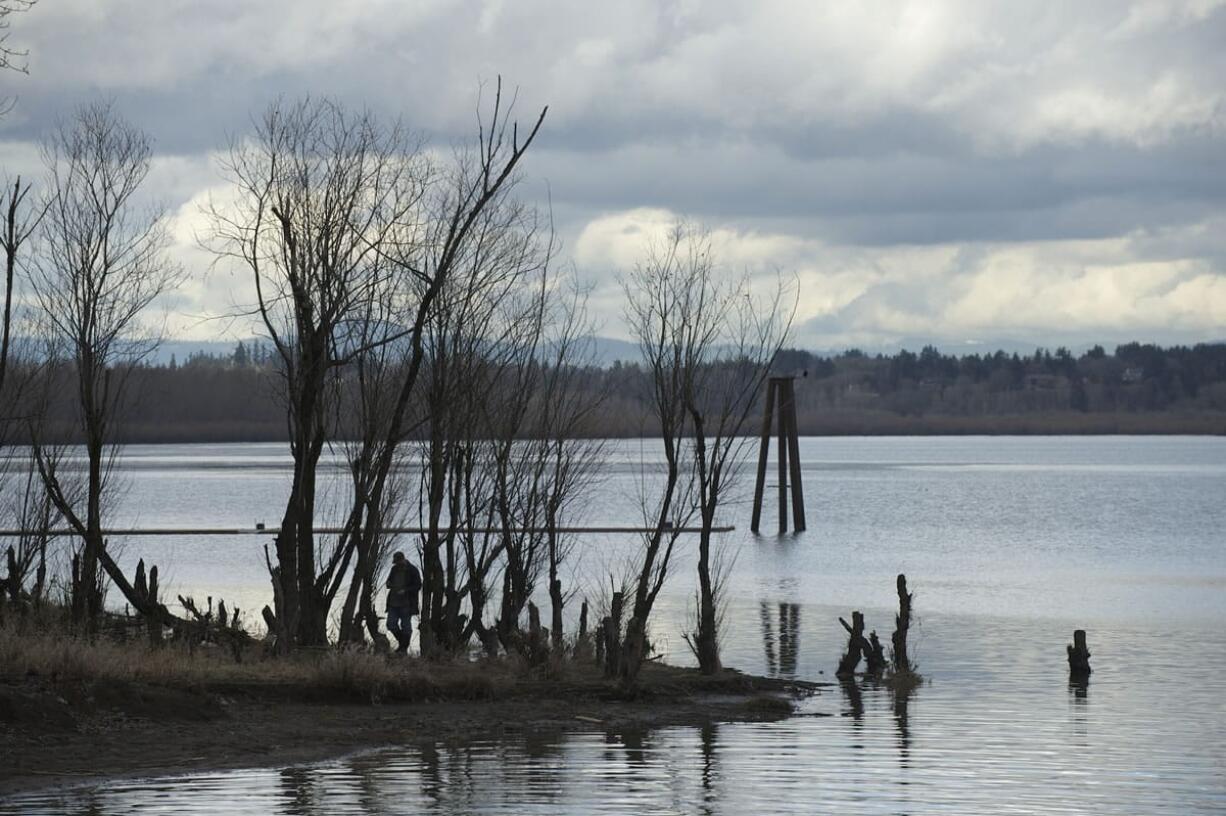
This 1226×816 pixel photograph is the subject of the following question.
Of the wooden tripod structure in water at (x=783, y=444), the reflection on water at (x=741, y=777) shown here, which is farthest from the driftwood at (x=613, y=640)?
the wooden tripod structure in water at (x=783, y=444)

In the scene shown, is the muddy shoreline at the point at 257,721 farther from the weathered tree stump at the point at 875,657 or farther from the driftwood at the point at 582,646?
the weathered tree stump at the point at 875,657

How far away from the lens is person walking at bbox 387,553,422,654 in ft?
83.3

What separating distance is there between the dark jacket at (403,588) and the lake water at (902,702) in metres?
5.68

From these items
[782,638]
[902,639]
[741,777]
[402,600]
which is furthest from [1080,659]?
[741,777]

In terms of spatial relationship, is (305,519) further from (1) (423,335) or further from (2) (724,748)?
(2) (724,748)

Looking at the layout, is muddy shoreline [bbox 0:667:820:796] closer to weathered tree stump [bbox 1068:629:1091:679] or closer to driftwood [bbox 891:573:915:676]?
driftwood [bbox 891:573:915:676]

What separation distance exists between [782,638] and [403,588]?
9377mm

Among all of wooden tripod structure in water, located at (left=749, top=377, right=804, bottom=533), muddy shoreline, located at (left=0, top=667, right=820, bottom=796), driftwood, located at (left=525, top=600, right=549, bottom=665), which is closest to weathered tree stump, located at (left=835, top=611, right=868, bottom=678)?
muddy shoreline, located at (left=0, top=667, right=820, bottom=796)

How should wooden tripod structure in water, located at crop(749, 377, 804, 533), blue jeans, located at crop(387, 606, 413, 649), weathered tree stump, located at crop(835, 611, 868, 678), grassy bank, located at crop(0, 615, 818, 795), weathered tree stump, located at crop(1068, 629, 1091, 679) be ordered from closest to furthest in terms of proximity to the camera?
1. grassy bank, located at crop(0, 615, 818, 795)
2. weathered tree stump, located at crop(835, 611, 868, 678)
3. blue jeans, located at crop(387, 606, 413, 649)
4. weathered tree stump, located at crop(1068, 629, 1091, 679)
5. wooden tripod structure in water, located at crop(749, 377, 804, 533)

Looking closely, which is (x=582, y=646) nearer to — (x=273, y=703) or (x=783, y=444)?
(x=273, y=703)

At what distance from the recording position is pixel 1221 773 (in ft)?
58.4

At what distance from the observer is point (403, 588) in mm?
25562

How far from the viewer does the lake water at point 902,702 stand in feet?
49.5

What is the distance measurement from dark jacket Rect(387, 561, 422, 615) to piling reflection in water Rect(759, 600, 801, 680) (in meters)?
5.84
